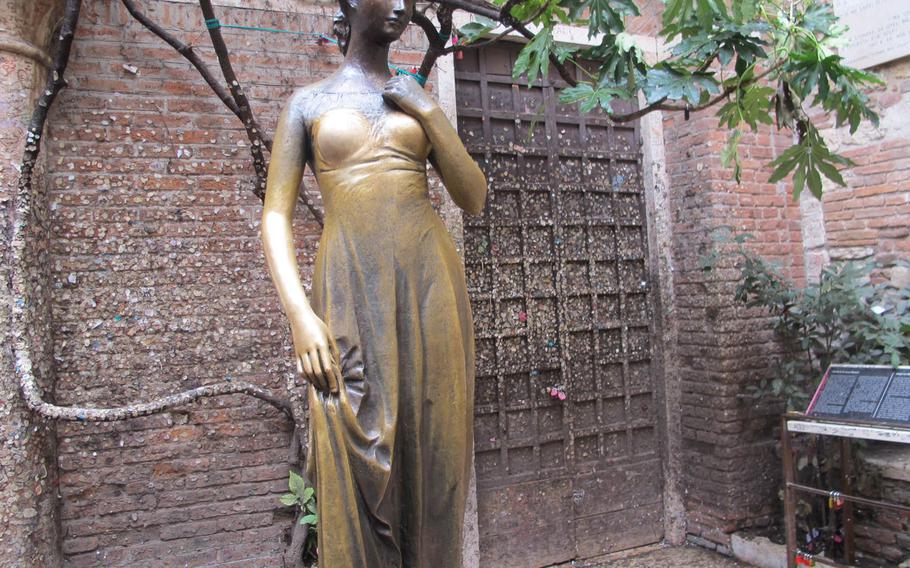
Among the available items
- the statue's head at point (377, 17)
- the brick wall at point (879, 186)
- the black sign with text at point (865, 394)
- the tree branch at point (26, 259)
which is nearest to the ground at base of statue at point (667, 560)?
the black sign with text at point (865, 394)

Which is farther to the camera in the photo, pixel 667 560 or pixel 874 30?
pixel 667 560

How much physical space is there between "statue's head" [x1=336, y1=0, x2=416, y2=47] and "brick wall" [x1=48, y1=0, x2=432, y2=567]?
6.10 ft

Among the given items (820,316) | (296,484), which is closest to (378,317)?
(296,484)

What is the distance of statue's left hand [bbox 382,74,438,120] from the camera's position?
6.00ft

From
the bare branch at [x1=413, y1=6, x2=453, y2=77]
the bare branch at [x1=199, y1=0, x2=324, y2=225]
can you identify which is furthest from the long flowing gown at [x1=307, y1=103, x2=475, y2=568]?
the bare branch at [x1=199, y1=0, x2=324, y2=225]

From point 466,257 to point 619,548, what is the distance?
2.20 meters

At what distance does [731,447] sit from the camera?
4453mm

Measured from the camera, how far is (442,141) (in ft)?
6.12

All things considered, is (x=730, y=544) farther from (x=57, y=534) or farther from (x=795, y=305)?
(x=57, y=534)

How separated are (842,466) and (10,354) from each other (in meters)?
4.21

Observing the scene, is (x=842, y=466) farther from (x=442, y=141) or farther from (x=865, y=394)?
(x=442, y=141)

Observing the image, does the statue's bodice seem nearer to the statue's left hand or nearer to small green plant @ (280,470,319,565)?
the statue's left hand

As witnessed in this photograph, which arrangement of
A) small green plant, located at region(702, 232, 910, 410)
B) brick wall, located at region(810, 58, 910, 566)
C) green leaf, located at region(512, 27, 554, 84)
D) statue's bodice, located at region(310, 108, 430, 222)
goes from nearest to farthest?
statue's bodice, located at region(310, 108, 430, 222)
green leaf, located at region(512, 27, 554, 84)
small green plant, located at region(702, 232, 910, 410)
brick wall, located at region(810, 58, 910, 566)

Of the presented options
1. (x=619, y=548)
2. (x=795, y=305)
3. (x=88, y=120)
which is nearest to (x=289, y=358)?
(x=88, y=120)
